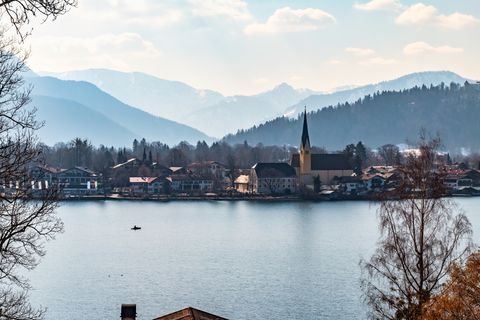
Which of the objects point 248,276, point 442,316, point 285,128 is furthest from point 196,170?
point 285,128

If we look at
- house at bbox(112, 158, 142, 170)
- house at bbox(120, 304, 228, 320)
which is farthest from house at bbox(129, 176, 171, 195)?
house at bbox(120, 304, 228, 320)

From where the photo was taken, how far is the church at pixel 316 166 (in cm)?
6050

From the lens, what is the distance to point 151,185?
195 ft

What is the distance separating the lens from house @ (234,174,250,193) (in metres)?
59.7

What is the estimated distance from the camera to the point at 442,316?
6168mm

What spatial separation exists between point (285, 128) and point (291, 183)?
92.9 meters

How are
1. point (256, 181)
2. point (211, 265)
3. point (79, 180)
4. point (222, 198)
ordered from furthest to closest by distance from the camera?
point (79, 180) → point (256, 181) → point (222, 198) → point (211, 265)

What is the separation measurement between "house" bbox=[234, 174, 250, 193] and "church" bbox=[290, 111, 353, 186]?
12.9 feet

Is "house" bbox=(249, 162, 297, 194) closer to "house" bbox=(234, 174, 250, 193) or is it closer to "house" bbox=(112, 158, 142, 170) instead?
"house" bbox=(234, 174, 250, 193)

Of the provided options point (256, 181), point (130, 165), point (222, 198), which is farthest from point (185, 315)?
point (130, 165)

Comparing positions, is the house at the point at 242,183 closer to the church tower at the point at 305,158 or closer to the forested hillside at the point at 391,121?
the church tower at the point at 305,158

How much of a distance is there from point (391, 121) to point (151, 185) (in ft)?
302

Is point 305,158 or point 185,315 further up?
point 305,158

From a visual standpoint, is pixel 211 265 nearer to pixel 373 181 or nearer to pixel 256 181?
pixel 256 181
